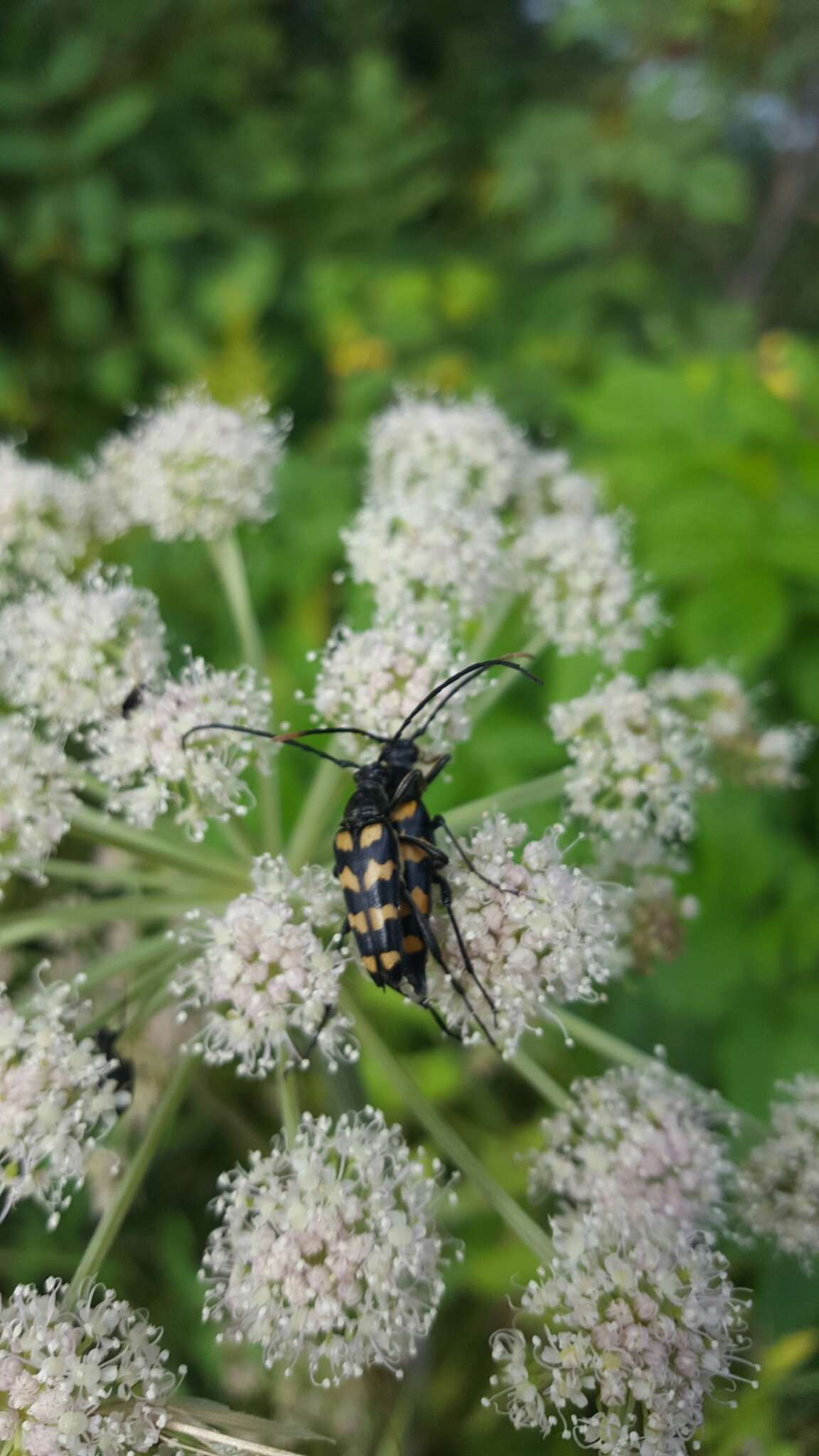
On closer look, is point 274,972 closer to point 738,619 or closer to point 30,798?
point 30,798

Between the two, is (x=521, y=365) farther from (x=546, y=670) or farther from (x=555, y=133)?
(x=546, y=670)

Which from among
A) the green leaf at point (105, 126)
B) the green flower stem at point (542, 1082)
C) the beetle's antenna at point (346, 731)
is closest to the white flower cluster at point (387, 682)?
the beetle's antenna at point (346, 731)

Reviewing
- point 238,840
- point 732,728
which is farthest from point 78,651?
point 732,728

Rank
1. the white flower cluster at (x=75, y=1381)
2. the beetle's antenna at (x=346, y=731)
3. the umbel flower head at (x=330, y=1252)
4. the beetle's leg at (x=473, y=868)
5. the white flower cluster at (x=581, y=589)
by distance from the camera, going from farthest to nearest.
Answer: the white flower cluster at (x=581, y=589)
the beetle's antenna at (x=346, y=731)
the beetle's leg at (x=473, y=868)
the umbel flower head at (x=330, y=1252)
the white flower cluster at (x=75, y=1381)

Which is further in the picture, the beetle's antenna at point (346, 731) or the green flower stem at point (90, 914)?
the green flower stem at point (90, 914)

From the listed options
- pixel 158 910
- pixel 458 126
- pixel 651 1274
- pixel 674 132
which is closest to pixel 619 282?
pixel 674 132

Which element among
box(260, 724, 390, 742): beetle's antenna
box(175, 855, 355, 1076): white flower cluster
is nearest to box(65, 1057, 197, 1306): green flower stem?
box(175, 855, 355, 1076): white flower cluster

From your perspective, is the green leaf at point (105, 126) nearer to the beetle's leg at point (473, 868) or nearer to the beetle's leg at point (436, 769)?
the beetle's leg at point (436, 769)
